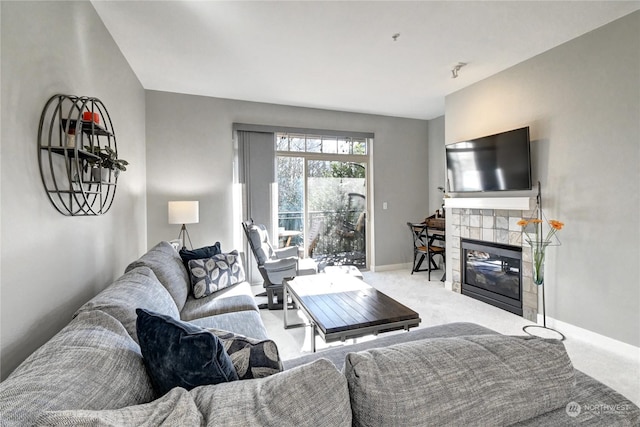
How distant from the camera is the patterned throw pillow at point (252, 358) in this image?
2.97 feet

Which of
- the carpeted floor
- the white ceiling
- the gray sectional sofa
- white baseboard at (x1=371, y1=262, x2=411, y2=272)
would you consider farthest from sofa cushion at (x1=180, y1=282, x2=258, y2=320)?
white baseboard at (x1=371, y1=262, x2=411, y2=272)

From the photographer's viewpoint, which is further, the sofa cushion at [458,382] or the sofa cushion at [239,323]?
the sofa cushion at [239,323]

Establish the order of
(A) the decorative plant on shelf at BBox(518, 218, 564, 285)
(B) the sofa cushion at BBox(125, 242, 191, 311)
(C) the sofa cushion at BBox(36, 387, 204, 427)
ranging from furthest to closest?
(A) the decorative plant on shelf at BBox(518, 218, 564, 285) → (B) the sofa cushion at BBox(125, 242, 191, 311) → (C) the sofa cushion at BBox(36, 387, 204, 427)

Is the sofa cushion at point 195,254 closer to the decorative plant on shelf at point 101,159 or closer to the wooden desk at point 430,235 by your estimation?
the decorative plant on shelf at point 101,159

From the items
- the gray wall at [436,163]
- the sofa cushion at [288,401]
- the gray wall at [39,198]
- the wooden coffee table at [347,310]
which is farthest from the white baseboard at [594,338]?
the gray wall at [39,198]

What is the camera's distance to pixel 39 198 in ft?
4.59

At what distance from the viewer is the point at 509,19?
239 cm

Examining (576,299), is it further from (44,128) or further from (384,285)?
(44,128)

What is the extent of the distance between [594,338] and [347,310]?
2242mm

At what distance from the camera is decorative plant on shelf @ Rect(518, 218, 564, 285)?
2.81 metres

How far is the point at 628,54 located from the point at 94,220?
420 centimetres

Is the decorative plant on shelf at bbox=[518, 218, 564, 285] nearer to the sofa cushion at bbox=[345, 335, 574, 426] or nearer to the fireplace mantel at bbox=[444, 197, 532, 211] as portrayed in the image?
the fireplace mantel at bbox=[444, 197, 532, 211]

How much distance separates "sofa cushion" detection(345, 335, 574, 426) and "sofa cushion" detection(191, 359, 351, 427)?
65 millimetres

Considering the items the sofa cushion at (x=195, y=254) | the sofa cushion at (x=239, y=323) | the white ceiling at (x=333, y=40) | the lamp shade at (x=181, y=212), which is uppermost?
the white ceiling at (x=333, y=40)
